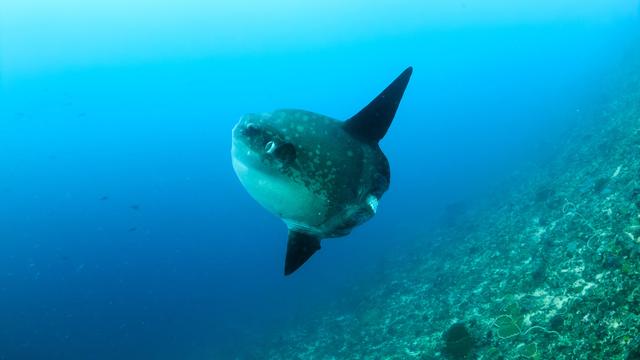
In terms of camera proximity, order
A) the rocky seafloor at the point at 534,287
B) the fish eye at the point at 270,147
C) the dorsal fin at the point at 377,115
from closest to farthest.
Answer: the fish eye at the point at 270,147
the dorsal fin at the point at 377,115
the rocky seafloor at the point at 534,287

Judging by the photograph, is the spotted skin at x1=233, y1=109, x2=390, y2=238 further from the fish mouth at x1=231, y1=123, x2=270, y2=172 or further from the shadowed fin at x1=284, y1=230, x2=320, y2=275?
the shadowed fin at x1=284, y1=230, x2=320, y2=275

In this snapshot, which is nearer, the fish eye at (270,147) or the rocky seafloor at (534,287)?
the fish eye at (270,147)

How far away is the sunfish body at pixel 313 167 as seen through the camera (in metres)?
3.14

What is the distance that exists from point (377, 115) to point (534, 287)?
1182 cm

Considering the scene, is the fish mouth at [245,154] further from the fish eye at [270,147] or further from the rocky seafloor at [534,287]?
the rocky seafloor at [534,287]

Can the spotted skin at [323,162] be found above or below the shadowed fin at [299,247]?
above

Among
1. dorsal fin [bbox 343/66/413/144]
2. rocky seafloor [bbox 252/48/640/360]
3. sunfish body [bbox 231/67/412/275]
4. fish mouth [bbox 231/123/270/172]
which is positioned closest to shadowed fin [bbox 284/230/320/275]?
sunfish body [bbox 231/67/412/275]

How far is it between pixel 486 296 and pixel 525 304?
233 centimetres

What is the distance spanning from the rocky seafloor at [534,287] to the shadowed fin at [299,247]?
6.99 metres

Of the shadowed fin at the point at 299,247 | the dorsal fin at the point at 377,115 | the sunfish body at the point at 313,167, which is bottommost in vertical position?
the shadowed fin at the point at 299,247

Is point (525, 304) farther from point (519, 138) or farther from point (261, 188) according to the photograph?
point (519, 138)

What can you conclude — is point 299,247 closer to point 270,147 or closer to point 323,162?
point 323,162

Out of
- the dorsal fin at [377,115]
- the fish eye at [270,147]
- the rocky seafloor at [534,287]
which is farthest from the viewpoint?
the rocky seafloor at [534,287]

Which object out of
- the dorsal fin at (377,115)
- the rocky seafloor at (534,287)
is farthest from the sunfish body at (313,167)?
the rocky seafloor at (534,287)
